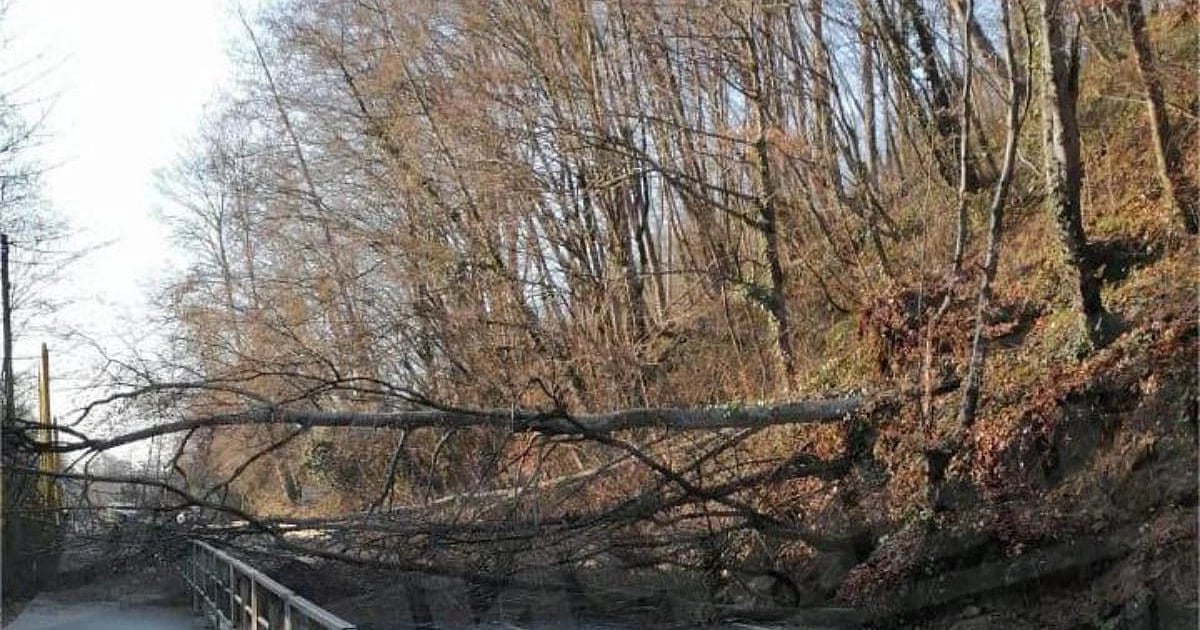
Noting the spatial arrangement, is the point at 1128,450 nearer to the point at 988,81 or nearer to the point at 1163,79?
the point at 1163,79

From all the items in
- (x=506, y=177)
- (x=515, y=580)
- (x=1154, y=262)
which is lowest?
(x=515, y=580)

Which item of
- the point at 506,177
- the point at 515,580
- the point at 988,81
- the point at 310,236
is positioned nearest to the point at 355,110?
the point at 310,236

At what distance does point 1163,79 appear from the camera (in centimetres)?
1550

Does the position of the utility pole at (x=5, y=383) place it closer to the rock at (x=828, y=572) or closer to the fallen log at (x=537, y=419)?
the fallen log at (x=537, y=419)

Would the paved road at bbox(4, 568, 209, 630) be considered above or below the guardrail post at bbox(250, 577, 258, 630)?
below

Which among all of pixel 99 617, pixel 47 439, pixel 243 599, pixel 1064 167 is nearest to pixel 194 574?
pixel 99 617

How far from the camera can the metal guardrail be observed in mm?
7666

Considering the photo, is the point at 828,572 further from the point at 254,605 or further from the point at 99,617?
the point at 99,617

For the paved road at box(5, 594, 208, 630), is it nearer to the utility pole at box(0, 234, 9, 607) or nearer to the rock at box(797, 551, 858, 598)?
the utility pole at box(0, 234, 9, 607)

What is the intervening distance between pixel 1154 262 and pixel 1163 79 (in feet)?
8.89

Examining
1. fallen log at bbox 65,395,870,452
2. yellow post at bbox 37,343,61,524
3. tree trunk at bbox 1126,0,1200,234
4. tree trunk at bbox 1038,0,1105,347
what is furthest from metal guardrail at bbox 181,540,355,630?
tree trunk at bbox 1126,0,1200,234

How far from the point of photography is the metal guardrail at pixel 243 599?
7.67 m

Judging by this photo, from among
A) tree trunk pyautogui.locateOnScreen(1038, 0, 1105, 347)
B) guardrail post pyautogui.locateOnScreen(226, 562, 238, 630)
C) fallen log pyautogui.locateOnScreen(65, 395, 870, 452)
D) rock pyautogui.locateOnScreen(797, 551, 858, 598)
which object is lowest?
rock pyautogui.locateOnScreen(797, 551, 858, 598)

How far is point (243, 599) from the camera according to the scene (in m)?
12.7
